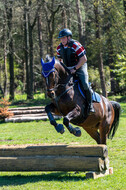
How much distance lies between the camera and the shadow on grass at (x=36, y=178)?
6.25 m

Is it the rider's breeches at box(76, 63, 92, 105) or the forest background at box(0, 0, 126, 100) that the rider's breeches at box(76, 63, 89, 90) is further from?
the forest background at box(0, 0, 126, 100)

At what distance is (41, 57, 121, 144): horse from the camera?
6.05 m

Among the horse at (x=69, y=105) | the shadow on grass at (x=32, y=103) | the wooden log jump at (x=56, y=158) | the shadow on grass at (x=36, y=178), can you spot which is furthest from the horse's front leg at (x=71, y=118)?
the shadow on grass at (x=32, y=103)

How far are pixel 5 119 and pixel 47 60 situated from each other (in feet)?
41.2

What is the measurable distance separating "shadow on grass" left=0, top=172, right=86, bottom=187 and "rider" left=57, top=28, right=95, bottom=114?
1505mm

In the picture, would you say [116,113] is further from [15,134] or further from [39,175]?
[15,134]

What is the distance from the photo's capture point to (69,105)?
21.1 feet

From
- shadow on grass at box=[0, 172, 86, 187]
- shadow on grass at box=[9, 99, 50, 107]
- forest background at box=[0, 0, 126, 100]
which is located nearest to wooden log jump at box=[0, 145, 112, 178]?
shadow on grass at box=[0, 172, 86, 187]

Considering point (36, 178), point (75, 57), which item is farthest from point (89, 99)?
point (36, 178)

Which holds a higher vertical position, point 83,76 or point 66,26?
point 66,26

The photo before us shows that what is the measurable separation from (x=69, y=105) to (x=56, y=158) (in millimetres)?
1160

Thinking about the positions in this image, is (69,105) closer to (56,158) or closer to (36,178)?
(56,158)

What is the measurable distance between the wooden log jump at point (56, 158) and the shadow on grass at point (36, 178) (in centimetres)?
23

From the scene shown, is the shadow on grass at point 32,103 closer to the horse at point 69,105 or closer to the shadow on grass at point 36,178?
the horse at point 69,105
